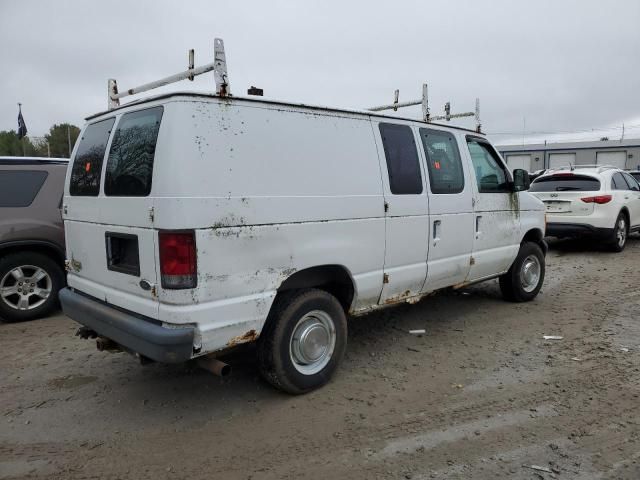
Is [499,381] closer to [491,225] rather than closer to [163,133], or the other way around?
[491,225]

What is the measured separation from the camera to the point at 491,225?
5.35 meters

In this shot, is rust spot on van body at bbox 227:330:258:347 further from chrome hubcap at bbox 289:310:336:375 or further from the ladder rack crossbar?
the ladder rack crossbar

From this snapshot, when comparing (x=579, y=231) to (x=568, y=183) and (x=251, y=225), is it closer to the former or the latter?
(x=568, y=183)

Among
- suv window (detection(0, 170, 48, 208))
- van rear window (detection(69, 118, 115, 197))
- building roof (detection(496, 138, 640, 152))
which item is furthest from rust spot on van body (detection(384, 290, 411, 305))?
building roof (detection(496, 138, 640, 152))

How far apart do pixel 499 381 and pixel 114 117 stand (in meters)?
3.70

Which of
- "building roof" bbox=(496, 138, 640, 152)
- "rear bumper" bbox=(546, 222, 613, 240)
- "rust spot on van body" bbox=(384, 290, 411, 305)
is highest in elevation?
"building roof" bbox=(496, 138, 640, 152)

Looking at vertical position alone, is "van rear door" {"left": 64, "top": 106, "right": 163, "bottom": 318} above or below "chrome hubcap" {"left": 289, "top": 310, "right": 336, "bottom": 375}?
above

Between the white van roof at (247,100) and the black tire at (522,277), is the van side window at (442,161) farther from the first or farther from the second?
the black tire at (522,277)

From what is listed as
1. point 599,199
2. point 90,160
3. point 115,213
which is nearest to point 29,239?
point 90,160

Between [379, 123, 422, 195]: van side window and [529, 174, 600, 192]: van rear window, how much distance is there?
667 cm

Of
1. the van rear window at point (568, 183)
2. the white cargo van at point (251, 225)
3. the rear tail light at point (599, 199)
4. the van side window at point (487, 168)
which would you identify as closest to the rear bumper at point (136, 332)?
the white cargo van at point (251, 225)

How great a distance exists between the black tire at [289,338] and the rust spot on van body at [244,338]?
6.9 inches

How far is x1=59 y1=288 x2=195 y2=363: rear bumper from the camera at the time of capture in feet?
9.49

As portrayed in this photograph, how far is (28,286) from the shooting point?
18.4 feet
